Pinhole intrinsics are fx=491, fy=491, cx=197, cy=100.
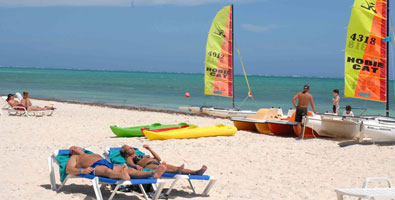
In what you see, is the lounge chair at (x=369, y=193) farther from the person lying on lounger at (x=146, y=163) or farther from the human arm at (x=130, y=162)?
the human arm at (x=130, y=162)

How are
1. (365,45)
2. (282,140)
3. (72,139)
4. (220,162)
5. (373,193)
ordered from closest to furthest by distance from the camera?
(373,193), (220,162), (72,139), (282,140), (365,45)

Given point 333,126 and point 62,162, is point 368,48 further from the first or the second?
point 62,162

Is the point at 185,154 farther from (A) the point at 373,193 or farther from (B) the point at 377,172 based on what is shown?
(A) the point at 373,193

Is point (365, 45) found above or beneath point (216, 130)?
above

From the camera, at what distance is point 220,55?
20625mm

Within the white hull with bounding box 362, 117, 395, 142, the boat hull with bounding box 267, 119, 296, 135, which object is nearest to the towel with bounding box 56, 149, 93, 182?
the white hull with bounding box 362, 117, 395, 142

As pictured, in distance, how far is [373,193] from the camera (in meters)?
5.01

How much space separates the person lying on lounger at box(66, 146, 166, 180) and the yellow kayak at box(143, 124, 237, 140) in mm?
5157

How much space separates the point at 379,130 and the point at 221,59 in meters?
9.95

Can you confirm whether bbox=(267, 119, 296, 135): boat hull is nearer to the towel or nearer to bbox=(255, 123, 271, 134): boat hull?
bbox=(255, 123, 271, 134): boat hull

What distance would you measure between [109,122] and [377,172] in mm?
9550

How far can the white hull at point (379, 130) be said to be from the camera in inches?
455

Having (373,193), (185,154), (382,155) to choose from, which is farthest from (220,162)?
(373,193)

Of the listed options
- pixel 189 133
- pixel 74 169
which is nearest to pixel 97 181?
pixel 74 169
